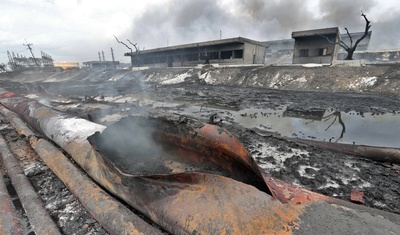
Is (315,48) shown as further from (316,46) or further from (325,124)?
(325,124)

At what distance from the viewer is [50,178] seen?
2803 mm

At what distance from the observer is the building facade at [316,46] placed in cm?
1891

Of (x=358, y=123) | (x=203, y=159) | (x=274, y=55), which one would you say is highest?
(x=274, y=55)

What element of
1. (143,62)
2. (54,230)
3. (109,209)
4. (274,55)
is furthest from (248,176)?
(274,55)

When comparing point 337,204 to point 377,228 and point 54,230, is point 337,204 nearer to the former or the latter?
point 377,228

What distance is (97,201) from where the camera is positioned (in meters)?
2.02

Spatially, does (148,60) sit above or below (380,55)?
below

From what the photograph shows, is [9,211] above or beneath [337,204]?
beneath

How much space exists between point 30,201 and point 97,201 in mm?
801

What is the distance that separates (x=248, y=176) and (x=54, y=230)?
1.83 m

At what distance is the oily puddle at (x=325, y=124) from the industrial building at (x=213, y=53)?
16323 mm

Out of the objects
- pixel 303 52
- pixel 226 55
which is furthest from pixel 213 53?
pixel 303 52

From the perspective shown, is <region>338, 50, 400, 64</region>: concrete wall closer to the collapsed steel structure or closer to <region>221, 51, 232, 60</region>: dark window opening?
<region>221, 51, 232, 60</region>: dark window opening

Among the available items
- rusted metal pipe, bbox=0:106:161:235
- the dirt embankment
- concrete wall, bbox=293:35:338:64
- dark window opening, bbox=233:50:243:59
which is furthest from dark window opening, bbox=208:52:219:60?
rusted metal pipe, bbox=0:106:161:235
